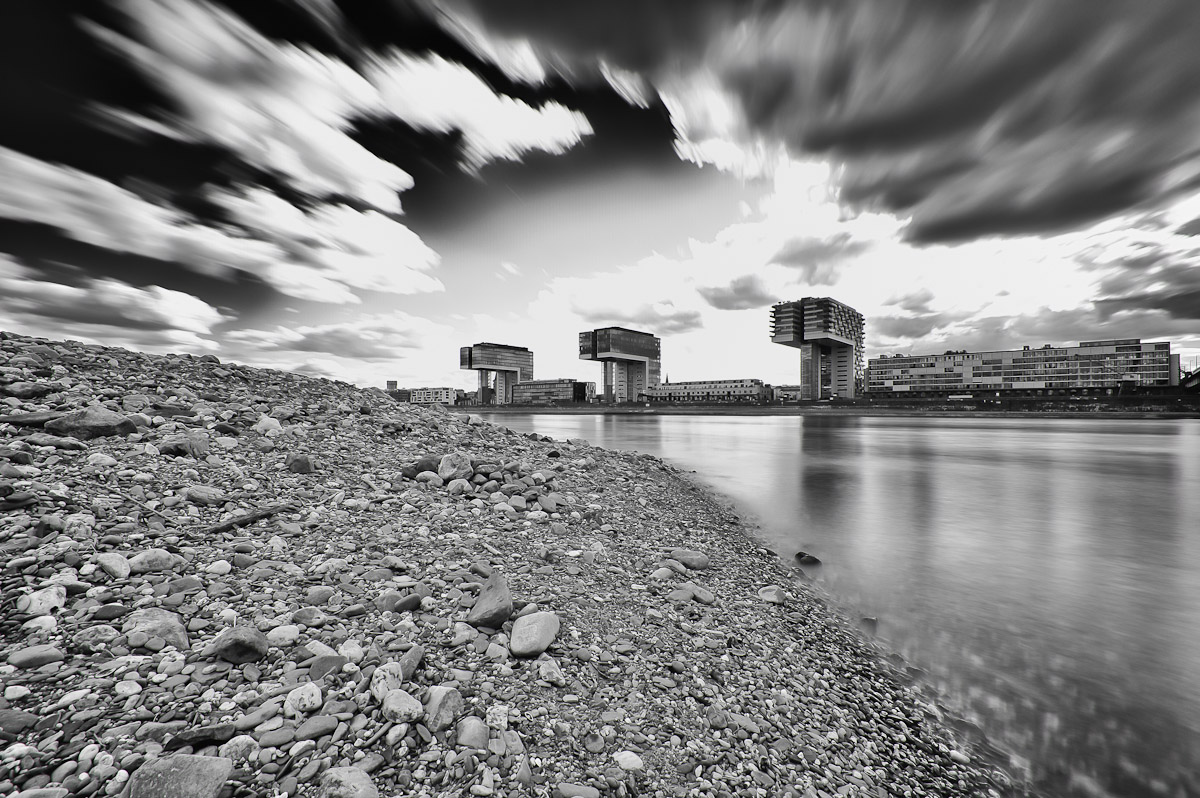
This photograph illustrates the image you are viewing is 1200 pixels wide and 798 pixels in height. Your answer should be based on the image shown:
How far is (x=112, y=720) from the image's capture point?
84.9 inches

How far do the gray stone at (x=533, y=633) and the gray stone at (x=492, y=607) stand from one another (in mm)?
135

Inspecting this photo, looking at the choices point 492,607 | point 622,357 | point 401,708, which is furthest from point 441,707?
point 622,357


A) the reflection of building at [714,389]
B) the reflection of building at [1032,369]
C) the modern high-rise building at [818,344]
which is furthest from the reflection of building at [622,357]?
the reflection of building at [1032,369]

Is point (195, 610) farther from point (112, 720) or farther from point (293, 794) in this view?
point (293, 794)

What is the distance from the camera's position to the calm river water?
12.3 feet

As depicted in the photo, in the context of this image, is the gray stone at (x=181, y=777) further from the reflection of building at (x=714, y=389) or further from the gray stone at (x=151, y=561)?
the reflection of building at (x=714, y=389)

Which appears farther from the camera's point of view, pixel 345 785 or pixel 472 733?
pixel 472 733

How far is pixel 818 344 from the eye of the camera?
114m

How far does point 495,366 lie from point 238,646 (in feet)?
501

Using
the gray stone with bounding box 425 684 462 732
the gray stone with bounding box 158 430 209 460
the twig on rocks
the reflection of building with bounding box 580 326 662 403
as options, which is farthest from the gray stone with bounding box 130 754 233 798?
the reflection of building with bounding box 580 326 662 403

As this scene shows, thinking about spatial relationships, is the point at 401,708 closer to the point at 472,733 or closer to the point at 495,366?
the point at 472,733

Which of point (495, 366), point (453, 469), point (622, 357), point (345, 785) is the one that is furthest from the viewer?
point (495, 366)

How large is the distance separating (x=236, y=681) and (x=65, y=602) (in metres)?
1.55

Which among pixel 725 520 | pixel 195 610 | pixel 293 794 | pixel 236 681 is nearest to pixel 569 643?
pixel 293 794
